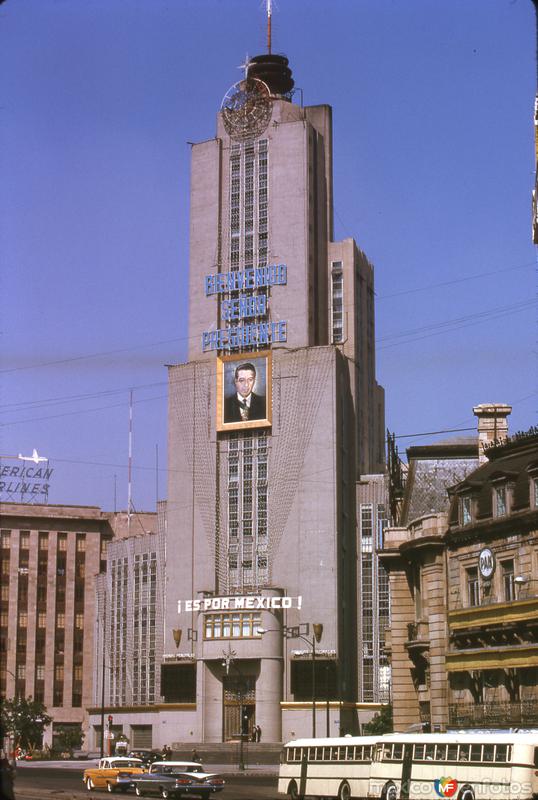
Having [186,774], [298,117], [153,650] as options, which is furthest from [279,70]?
[186,774]

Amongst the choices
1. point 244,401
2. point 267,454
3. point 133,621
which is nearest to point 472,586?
point 267,454

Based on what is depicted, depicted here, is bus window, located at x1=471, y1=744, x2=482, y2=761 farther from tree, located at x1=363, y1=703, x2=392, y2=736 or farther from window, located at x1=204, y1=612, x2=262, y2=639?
window, located at x1=204, y1=612, x2=262, y2=639

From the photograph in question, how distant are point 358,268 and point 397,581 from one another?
88.7m

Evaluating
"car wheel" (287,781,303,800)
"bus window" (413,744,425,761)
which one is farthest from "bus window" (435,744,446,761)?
"car wheel" (287,781,303,800)

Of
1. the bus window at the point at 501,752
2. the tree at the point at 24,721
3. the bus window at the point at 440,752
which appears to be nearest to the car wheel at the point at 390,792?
the bus window at the point at 440,752

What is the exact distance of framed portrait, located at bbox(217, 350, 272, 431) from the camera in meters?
146

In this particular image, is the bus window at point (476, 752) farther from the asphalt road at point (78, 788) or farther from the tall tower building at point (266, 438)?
the tall tower building at point (266, 438)

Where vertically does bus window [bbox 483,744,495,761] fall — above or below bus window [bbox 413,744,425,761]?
above

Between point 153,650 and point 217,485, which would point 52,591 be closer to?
point 153,650

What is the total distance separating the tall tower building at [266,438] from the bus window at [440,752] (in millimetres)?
87466

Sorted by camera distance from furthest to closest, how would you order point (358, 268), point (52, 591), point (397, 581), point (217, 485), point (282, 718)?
point (52, 591) < point (358, 268) < point (217, 485) < point (282, 718) < point (397, 581)

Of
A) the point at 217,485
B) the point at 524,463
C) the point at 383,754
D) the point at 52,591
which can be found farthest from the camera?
the point at 52,591

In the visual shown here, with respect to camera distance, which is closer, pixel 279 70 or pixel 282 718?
pixel 282 718

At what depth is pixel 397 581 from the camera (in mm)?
72250
